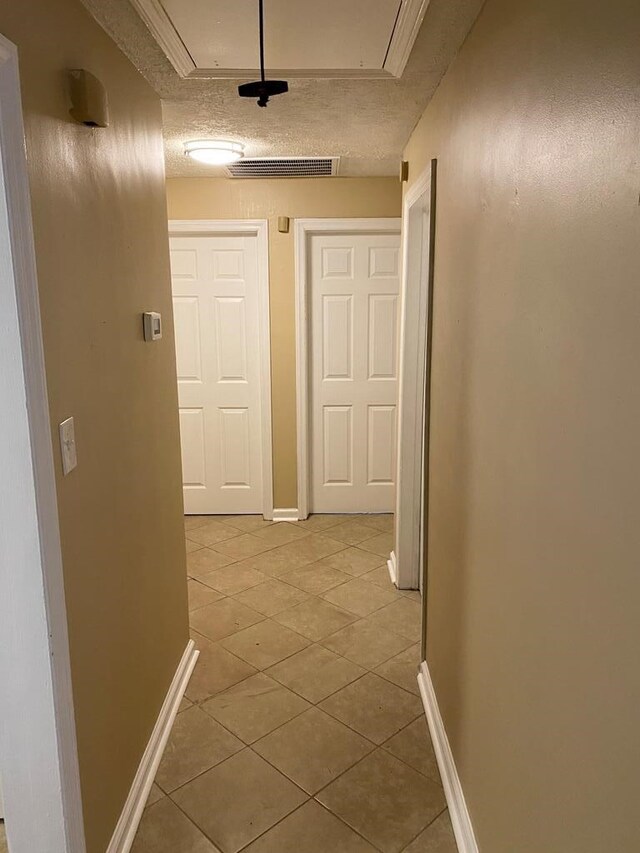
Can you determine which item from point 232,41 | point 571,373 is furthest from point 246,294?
point 571,373

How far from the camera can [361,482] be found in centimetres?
443

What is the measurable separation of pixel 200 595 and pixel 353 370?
5.96 ft

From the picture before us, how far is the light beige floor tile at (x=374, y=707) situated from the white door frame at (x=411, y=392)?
73 centimetres

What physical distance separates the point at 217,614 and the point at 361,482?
1649mm

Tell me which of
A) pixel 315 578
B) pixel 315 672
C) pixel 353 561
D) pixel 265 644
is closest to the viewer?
pixel 315 672

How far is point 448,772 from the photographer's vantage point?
197 centimetres

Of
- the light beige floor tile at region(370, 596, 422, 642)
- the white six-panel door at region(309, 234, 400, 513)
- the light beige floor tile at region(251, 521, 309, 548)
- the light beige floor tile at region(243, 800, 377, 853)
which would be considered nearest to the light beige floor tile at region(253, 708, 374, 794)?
the light beige floor tile at region(243, 800, 377, 853)

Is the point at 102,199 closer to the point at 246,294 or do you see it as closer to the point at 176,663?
the point at 176,663

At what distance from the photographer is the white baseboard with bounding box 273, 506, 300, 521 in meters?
4.35

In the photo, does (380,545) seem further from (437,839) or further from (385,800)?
(437,839)

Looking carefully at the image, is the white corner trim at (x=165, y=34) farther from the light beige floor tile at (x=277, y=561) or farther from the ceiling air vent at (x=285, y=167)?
the light beige floor tile at (x=277, y=561)

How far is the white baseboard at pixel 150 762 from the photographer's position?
5.69 ft

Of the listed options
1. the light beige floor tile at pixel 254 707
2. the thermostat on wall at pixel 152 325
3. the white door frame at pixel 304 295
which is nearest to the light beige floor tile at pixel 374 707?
the light beige floor tile at pixel 254 707

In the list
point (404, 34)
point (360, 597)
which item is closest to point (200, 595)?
point (360, 597)
